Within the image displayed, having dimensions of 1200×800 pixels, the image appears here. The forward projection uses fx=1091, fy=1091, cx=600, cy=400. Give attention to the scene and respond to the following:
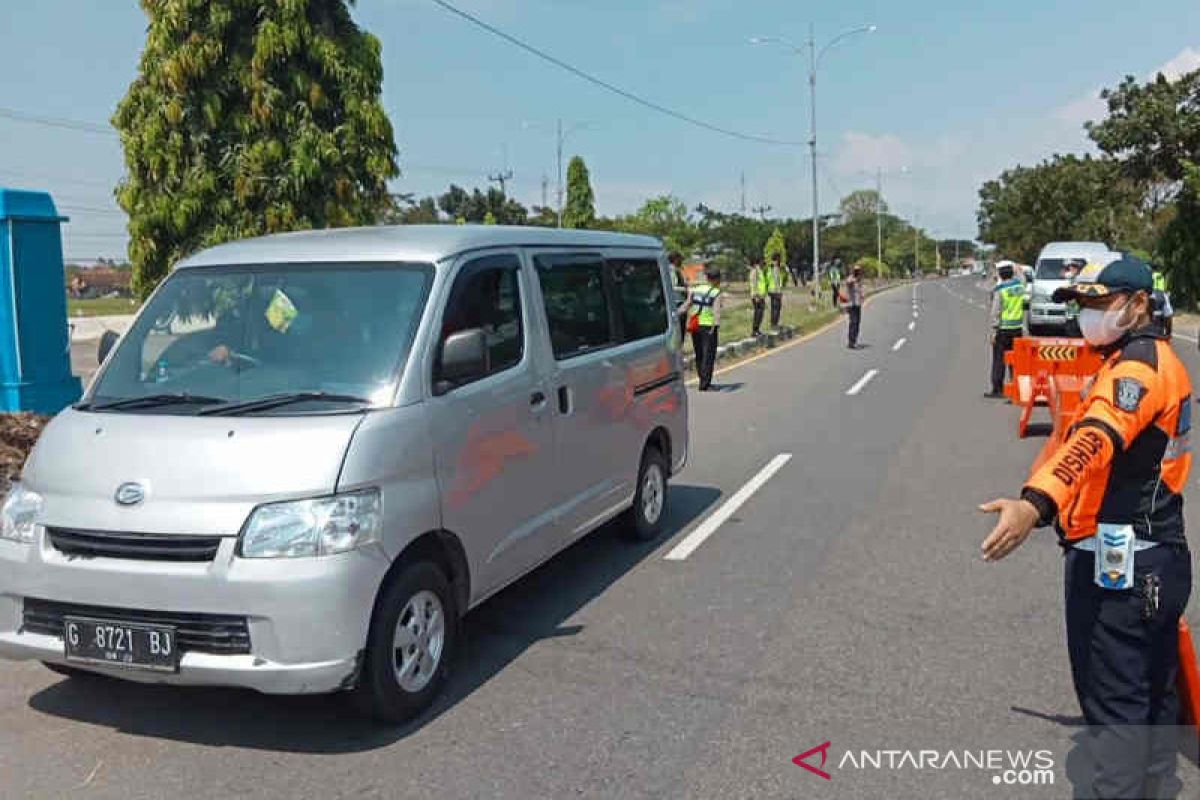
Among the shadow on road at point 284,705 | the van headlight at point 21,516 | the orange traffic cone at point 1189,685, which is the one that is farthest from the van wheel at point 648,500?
the orange traffic cone at point 1189,685

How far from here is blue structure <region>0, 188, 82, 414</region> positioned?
9438 millimetres

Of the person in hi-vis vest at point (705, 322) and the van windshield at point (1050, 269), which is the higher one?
the van windshield at point (1050, 269)

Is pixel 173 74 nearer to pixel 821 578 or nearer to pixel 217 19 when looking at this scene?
pixel 217 19

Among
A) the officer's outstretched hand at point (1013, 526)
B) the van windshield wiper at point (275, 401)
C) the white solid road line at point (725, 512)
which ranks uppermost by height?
the van windshield wiper at point (275, 401)

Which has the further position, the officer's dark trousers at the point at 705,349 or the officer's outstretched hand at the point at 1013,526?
the officer's dark trousers at the point at 705,349

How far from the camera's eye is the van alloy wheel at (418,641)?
14.1ft

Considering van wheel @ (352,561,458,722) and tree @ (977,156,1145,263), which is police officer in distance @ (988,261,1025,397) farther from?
tree @ (977,156,1145,263)

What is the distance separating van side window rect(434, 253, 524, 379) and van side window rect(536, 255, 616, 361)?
1.08 feet

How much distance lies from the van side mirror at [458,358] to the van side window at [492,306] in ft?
0.57

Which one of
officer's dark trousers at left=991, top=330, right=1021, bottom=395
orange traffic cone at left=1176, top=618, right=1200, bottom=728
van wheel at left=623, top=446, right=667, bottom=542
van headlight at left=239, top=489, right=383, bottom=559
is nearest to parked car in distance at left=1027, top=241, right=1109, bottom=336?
officer's dark trousers at left=991, top=330, right=1021, bottom=395

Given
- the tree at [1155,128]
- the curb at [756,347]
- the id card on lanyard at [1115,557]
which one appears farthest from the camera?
the tree at [1155,128]

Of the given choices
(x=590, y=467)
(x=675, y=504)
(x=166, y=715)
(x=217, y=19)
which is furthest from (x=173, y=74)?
(x=166, y=715)

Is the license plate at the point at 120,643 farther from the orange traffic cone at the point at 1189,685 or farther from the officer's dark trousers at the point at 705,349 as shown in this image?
the officer's dark trousers at the point at 705,349

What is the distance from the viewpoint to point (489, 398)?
16.2 feet
